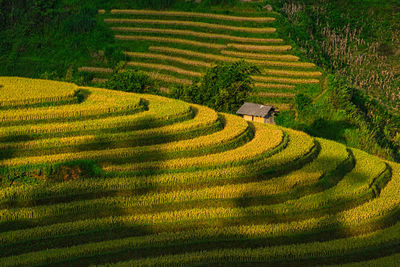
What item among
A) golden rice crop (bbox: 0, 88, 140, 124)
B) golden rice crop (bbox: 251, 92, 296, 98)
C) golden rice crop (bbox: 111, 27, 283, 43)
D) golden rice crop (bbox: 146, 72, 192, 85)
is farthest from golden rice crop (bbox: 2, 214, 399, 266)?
golden rice crop (bbox: 111, 27, 283, 43)

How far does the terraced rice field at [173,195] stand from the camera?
23.7 meters

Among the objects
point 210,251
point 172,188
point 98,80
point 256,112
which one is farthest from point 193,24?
point 210,251

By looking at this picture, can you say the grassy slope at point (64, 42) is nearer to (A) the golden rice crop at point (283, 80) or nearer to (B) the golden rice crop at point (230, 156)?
(A) the golden rice crop at point (283, 80)

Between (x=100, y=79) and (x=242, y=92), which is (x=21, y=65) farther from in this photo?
(x=242, y=92)

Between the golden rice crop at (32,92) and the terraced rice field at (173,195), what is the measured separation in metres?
0.22

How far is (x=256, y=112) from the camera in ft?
143

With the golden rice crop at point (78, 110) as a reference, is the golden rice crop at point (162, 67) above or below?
below

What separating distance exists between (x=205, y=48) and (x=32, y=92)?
112ft

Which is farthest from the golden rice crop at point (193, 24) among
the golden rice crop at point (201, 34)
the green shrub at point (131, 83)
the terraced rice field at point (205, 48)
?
the green shrub at point (131, 83)

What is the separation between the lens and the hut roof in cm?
4334

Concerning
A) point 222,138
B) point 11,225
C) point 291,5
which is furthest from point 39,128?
point 291,5

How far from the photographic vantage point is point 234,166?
2798 cm

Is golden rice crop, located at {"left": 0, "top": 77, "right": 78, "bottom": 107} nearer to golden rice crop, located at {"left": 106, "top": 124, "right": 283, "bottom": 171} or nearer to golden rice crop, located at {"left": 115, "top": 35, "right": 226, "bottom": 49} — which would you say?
golden rice crop, located at {"left": 106, "top": 124, "right": 283, "bottom": 171}

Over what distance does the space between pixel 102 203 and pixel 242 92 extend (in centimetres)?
2577
